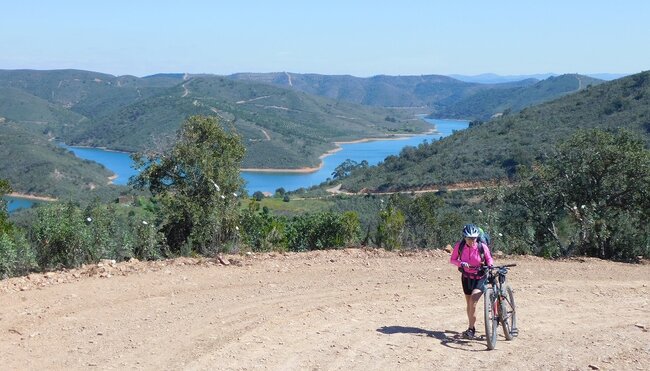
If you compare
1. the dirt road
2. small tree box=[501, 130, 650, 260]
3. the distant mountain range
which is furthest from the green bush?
the distant mountain range

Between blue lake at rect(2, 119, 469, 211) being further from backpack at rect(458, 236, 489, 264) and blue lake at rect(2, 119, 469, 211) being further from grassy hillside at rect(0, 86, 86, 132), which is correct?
backpack at rect(458, 236, 489, 264)

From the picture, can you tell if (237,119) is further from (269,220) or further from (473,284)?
(473,284)

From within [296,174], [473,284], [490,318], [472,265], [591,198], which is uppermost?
[472,265]

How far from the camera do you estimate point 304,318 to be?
763 centimetres

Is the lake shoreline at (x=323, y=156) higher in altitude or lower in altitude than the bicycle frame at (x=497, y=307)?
lower

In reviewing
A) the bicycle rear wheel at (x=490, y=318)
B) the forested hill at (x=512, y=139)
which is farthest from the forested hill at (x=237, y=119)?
the bicycle rear wheel at (x=490, y=318)

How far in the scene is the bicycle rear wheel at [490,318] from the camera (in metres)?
6.63

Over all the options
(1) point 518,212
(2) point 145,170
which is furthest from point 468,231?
(2) point 145,170

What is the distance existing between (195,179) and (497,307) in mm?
9799

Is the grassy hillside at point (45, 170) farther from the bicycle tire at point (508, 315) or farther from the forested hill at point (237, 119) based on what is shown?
the bicycle tire at point (508, 315)

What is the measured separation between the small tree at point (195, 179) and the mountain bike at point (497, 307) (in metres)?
7.42

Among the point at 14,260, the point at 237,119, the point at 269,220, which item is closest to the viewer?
the point at 14,260

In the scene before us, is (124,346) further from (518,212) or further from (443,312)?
(518,212)

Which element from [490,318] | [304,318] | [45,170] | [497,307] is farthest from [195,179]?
[45,170]
